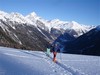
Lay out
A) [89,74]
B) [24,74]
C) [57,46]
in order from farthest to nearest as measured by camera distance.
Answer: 1. [57,46]
2. [89,74]
3. [24,74]

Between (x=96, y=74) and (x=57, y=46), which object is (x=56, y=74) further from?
(x=57, y=46)

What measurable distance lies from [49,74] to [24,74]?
235 cm

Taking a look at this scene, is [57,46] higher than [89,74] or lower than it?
higher

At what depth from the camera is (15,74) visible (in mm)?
15203

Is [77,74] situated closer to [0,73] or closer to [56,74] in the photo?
[56,74]

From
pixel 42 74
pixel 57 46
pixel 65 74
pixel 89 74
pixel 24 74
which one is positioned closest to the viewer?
pixel 24 74

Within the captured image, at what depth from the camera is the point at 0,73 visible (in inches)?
576

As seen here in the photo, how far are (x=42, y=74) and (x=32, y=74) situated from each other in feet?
3.22

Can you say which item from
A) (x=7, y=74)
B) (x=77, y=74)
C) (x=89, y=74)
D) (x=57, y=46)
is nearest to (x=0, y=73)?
(x=7, y=74)

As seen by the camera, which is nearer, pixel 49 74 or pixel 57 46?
pixel 49 74

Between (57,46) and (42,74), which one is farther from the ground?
(57,46)

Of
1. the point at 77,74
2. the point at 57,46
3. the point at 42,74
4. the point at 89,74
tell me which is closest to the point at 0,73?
the point at 42,74

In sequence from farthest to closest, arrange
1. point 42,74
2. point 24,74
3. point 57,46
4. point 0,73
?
point 57,46 → point 42,74 → point 24,74 → point 0,73

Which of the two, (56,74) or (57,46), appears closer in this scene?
(56,74)
